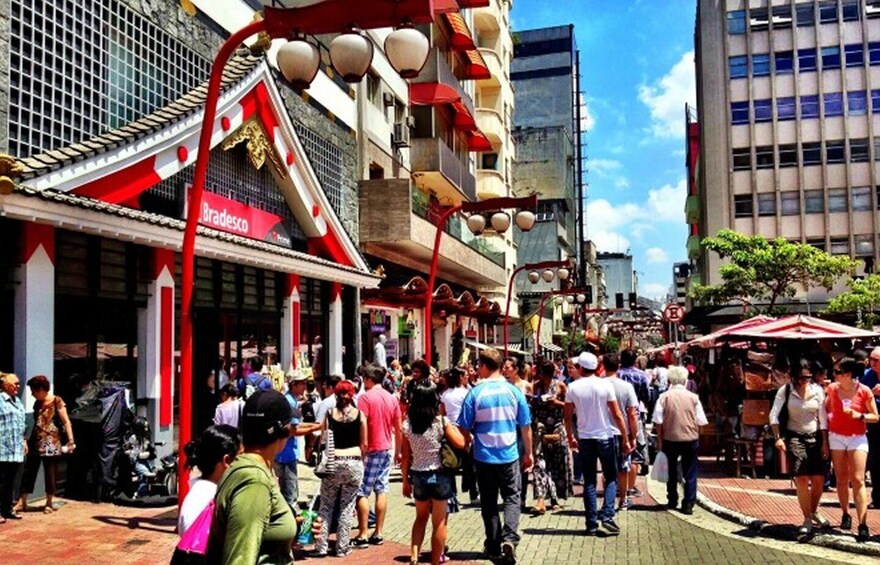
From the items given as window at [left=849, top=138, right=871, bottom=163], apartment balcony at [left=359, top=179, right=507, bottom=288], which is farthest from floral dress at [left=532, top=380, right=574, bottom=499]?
window at [left=849, top=138, right=871, bottom=163]

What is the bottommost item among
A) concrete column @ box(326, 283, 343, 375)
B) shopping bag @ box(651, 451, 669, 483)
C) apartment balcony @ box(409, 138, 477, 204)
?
shopping bag @ box(651, 451, 669, 483)

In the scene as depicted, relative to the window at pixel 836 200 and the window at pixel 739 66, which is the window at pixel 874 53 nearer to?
the window at pixel 739 66

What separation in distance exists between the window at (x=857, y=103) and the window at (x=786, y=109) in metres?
2.76

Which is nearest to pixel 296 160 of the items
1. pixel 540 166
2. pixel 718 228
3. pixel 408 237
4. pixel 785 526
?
pixel 408 237

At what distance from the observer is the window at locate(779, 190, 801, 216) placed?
1868 inches

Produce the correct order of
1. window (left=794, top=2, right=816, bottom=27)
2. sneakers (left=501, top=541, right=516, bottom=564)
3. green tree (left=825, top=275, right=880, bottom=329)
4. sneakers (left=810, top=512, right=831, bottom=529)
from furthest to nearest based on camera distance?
window (left=794, top=2, right=816, bottom=27) → green tree (left=825, top=275, right=880, bottom=329) → sneakers (left=810, top=512, right=831, bottom=529) → sneakers (left=501, top=541, right=516, bottom=564)

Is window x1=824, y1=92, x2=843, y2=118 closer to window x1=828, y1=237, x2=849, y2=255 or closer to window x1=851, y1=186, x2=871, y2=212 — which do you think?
window x1=851, y1=186, x2=871, y2=212

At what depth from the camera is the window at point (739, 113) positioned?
4812 centimetres

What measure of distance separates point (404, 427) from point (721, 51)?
4659 cm

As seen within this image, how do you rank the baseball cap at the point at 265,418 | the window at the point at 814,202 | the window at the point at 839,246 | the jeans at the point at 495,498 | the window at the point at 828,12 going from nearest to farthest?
the baseball cap at the point at 265,418
the jeans at the point at 495,498
the window at the point at 839,246
the window at the point at 828,12
the window at the point at 814,202

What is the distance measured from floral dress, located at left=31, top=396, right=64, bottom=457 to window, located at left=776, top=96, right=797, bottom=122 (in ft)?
152

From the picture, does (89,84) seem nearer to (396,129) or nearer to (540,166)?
(396,129)

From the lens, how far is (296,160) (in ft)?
A: 55.8

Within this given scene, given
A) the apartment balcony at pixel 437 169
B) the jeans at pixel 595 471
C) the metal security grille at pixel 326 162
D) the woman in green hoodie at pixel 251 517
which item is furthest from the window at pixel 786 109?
the woman in green hoodie at pixel 251 517
